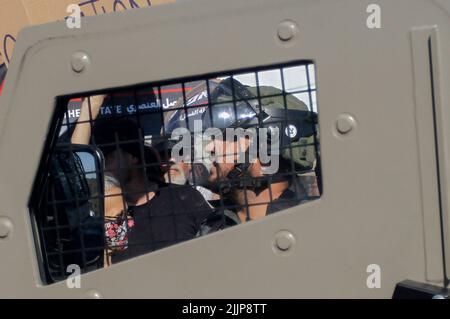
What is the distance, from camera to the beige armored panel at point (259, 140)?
124 cm

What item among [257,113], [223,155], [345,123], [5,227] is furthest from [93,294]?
[345,123]

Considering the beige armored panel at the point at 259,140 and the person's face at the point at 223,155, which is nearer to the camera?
the beige armored panel at the point at 259,140

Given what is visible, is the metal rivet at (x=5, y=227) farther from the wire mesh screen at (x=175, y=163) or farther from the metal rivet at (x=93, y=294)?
the metal rivet at (x=93, y=294)

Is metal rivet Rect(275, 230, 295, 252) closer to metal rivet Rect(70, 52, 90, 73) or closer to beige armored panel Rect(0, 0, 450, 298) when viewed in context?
beige armored panel Rect(0, 0, 450, 298)

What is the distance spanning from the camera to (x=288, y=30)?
128 cm

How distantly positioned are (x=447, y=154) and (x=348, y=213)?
0.62 feet

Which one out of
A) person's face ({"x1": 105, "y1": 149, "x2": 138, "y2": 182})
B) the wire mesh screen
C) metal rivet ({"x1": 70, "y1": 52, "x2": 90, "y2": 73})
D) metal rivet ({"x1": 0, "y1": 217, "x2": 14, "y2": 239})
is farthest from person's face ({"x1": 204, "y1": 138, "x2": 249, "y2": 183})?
metal rivet ({"x1": 0, "y1": 217, "x2": 14, "y2": 239})

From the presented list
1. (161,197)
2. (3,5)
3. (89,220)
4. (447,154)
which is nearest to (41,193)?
(89,220)

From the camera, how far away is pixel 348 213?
126 centimetres

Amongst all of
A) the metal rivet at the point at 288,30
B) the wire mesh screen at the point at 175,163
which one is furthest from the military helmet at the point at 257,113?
the metal rivet at the point at 288,30

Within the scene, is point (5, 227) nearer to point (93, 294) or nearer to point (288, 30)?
point (93, 294)

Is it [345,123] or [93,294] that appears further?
[93,294]

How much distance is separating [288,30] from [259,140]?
216 mm
